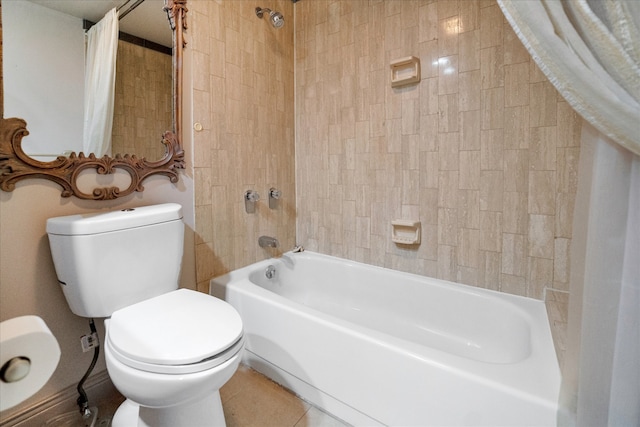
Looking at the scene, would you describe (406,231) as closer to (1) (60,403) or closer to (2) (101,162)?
(2) (101,162)

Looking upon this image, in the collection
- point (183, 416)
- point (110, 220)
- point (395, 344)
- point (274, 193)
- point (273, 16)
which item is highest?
point (273, 16)

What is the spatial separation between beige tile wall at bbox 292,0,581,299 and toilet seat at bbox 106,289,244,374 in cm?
116

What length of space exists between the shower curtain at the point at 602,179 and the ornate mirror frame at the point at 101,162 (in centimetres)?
153

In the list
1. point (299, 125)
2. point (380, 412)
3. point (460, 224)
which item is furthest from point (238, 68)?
point (380, 412)

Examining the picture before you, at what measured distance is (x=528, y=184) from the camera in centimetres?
146

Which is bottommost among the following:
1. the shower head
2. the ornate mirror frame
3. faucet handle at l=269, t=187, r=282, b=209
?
faucet handle at l=269, t=187, r=282, b=209

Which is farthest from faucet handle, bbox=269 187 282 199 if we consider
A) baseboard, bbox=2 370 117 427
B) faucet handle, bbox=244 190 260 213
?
baseboard, bbox=2 370 117 427

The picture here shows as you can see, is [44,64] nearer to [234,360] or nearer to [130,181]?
[130,181]

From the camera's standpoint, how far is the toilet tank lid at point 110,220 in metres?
1.15

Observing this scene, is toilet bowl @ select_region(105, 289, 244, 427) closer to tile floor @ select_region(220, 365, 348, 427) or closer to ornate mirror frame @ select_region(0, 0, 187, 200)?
tile floor @ select_region(220, 365, 348, 427)

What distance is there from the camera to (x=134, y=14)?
4.80ft

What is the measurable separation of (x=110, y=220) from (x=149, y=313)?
40 centimetres

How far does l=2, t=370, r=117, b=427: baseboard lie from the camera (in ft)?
3.99

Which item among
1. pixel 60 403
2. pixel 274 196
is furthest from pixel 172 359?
pixel 274 196
